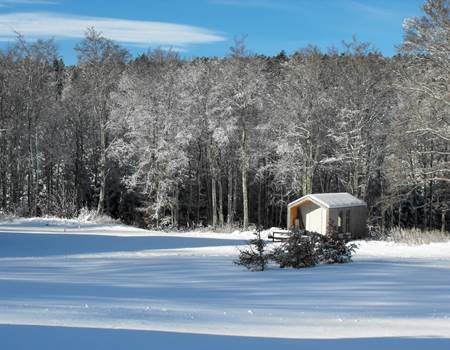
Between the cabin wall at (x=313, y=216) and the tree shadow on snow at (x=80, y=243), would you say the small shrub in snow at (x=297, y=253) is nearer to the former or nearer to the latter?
the tree shadow on snow at (x=80, y=243)

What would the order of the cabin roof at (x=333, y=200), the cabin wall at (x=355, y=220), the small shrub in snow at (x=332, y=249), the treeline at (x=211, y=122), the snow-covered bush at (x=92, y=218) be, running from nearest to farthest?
1. the small shrub in snow at (x=332, y=249)
2. the cabin roof at (x=333, y=200)
3. the cabin wall at (x=355, y=220)
4. the snow-covered bush at (x=92, y=218)
5. the treeline at (x=211, y=122)

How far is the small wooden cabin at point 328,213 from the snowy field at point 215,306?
1425cm

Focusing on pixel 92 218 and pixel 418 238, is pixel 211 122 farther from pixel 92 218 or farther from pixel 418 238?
pixel 418 238

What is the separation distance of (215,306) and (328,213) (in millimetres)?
22779

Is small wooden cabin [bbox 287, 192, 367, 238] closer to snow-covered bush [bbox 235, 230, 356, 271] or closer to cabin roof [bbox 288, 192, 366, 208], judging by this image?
cabin roof [bbox 288, 192, 366, 208]

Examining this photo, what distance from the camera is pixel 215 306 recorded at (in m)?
7.96

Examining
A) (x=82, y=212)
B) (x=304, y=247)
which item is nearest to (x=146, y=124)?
(x=82, y=212)

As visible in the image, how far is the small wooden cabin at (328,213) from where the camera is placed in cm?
3042

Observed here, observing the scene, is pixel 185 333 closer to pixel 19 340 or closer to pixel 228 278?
pixel 19 340

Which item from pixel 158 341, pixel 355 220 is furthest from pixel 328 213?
pixel 158 341

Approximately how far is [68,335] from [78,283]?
17.0 feet

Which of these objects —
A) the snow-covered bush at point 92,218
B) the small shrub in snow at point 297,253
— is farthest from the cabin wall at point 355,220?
the small shrub in snow at point 297,253

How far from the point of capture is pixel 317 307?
316 inches

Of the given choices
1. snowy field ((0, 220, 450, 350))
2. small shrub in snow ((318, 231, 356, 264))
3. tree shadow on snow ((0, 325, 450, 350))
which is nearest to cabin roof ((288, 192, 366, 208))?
snowy field ((0, 220, 450, 350))
